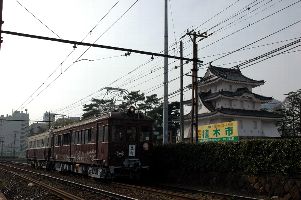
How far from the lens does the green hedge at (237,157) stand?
14.2 m

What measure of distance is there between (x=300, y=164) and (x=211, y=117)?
31.4 meters

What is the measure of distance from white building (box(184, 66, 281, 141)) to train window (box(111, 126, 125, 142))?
25746 mm

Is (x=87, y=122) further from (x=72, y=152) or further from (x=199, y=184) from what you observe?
(x=199, y=184)

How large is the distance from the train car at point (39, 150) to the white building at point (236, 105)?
18570 millimetres

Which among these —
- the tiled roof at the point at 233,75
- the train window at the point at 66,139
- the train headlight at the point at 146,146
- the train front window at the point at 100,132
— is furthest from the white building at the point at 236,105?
the train front window at the point at 100,132

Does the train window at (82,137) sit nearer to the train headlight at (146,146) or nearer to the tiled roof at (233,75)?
the train headlight at (146,146)

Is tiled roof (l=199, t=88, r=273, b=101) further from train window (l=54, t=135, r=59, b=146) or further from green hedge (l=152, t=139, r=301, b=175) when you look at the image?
green hedge (l=152, t=139, r=301, b=175)

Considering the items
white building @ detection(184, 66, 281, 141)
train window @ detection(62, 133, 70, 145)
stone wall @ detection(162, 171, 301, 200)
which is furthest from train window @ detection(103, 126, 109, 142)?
white building @ detection(184, 66, 281, 141)

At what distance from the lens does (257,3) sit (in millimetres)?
16109

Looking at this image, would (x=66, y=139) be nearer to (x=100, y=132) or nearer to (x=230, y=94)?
(x=100, y=132)

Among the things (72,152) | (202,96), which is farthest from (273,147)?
(202,96)

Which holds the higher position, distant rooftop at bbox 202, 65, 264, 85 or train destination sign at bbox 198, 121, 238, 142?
distant rooftop at bbox 202, 65, 264, 85

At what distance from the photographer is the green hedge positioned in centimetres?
1422

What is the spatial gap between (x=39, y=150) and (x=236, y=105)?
24024 millimetres
